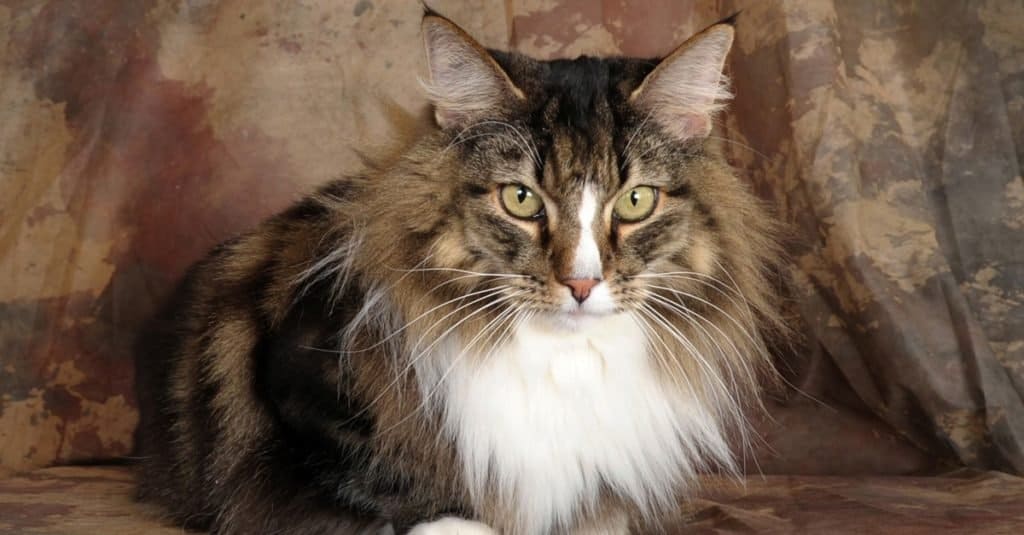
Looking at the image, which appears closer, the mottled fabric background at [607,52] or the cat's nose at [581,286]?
the cat's nose at [581,286]

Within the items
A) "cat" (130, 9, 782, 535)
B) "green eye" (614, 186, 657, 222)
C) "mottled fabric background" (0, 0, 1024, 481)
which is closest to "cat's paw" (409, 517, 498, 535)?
"cat" (130, 9, 782, 535)

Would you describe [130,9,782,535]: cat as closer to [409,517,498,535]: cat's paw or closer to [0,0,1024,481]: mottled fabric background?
[409,517,498,535]: cat's paw

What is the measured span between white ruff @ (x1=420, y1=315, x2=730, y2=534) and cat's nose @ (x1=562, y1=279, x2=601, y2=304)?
0.12m

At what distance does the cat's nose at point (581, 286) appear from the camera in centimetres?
175

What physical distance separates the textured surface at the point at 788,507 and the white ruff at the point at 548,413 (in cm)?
34

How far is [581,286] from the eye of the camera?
1.75 metres

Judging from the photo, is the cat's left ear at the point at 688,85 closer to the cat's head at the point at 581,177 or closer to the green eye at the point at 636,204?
the cat's head at the point at 581,177

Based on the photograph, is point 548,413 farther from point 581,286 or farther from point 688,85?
point 688,85

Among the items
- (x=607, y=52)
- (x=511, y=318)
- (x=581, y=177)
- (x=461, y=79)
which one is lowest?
(x=511, y=318)

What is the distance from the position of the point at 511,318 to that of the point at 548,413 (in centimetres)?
19

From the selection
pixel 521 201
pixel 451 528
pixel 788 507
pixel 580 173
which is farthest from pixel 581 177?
pixel 788 507

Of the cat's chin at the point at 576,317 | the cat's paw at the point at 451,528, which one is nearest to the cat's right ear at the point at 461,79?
the cat's chin at the point at 576,317

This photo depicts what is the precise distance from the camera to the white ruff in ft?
6.23

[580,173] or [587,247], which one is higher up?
[580,173]
